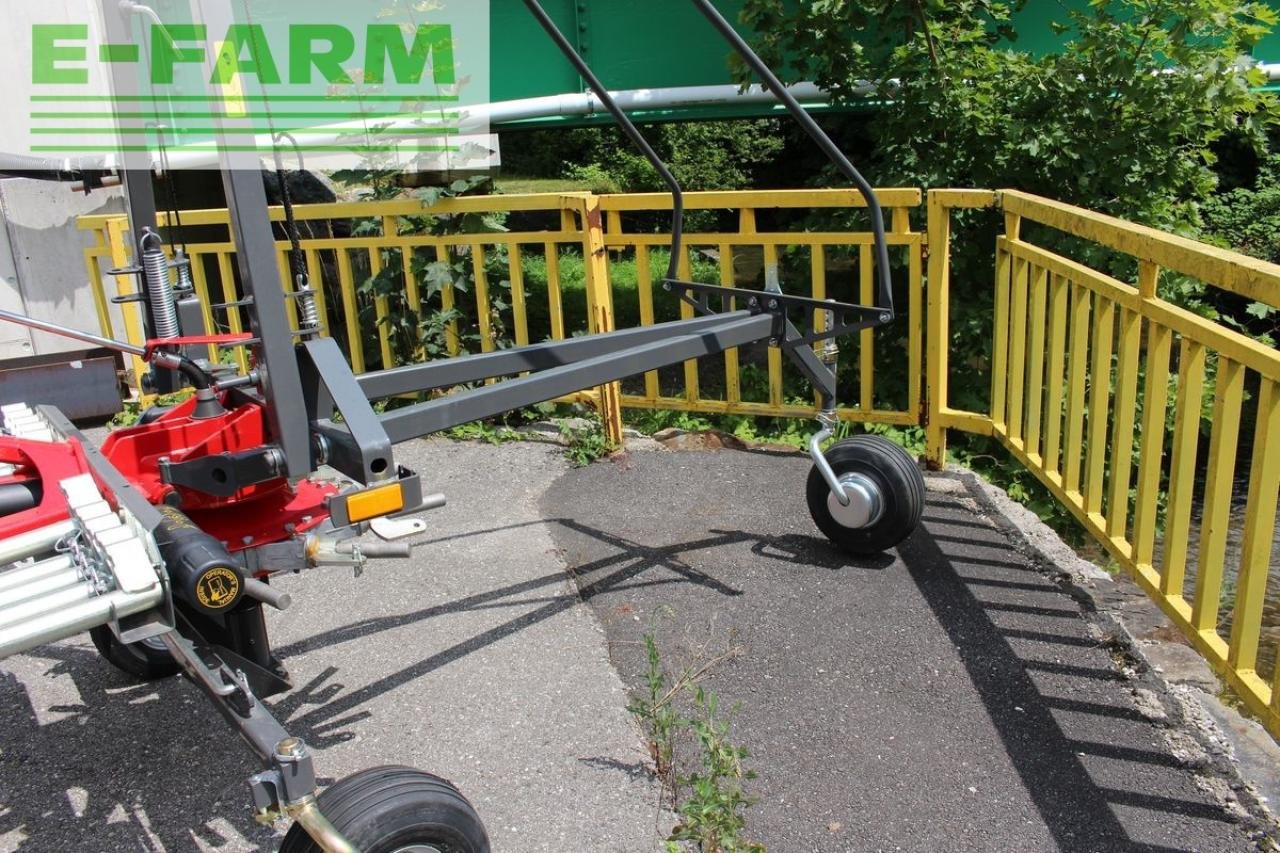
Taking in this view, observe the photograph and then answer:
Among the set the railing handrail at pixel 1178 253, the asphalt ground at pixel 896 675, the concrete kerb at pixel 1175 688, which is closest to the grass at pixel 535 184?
the asphalt ground at pixel 896 675

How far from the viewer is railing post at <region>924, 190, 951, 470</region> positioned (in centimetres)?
503

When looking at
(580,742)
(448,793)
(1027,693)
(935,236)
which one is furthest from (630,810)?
(935,236)

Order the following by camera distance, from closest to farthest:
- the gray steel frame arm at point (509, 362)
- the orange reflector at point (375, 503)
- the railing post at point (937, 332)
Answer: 1. the orange reflector at point (375, 503)
2. the gray steel frame arm at point (509, 362)
3. the railing post at point (937, 332)

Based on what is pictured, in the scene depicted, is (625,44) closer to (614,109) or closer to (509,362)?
(614,109)

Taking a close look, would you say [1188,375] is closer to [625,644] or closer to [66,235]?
[625,644]

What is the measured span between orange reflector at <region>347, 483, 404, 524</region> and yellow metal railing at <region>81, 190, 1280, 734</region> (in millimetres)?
2032

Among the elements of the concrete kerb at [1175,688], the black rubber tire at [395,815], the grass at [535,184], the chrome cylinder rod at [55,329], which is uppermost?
the chrome cylinder rod at [55,329]

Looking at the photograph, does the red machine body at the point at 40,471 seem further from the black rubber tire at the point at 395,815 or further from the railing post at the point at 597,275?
the railing post at the point at 597,275

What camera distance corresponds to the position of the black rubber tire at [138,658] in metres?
3.55

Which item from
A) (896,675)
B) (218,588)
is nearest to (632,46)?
(896,675)

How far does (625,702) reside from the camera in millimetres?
3348

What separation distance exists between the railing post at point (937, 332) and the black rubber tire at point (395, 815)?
3567mm

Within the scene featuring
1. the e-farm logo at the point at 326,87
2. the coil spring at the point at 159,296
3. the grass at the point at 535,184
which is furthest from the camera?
the grass at the point at 535,184

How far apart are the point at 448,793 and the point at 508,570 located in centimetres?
211
